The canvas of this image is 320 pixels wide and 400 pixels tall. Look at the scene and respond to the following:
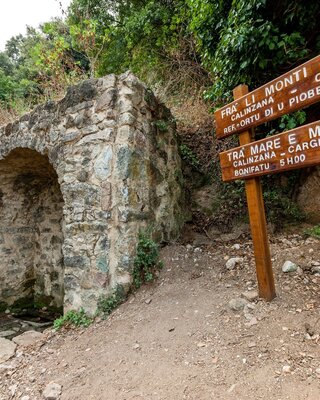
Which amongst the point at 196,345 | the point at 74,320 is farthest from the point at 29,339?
the point at 196,345

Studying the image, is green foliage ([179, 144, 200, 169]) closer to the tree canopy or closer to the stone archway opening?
the tree canopy

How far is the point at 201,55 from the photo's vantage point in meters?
4.09

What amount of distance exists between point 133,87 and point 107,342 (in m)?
2.44

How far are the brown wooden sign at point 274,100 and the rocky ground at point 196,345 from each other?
53.5 inches

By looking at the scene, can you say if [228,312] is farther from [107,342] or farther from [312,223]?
[312,223]

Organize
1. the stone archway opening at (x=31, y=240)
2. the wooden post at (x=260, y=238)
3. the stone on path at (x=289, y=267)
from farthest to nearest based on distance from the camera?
1. the stone archway opening at (x=31, y=240)
2. the stone on path at (x=289, y=267)
3. the wooden post at (x=260, y=238)

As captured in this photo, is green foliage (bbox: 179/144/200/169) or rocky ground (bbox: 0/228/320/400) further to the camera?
green foliage (bbox: 179/144/200/169)

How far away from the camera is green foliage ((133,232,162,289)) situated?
274cm

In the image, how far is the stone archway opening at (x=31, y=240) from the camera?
4.65 meters

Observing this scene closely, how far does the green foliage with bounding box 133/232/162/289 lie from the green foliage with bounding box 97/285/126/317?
6.3 inches

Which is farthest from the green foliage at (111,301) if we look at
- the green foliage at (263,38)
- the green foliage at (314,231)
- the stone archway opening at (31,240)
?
the green foliage at (263,38)

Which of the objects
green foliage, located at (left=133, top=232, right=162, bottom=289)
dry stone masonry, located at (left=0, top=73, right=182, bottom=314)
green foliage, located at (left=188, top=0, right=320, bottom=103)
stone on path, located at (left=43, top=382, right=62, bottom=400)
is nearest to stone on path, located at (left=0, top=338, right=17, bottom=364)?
dry stone masonry, located at (left=0, top=73, right=182, bottom=314)

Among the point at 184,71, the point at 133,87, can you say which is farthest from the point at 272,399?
the point at 184,71

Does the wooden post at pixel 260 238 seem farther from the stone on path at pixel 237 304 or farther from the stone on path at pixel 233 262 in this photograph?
the stone on path at pixel 233 262
